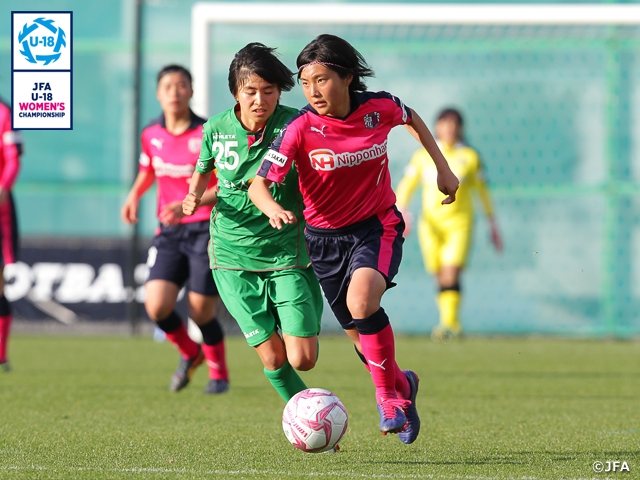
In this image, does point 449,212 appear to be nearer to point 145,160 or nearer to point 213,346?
point 213,346

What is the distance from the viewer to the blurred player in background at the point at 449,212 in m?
11.4

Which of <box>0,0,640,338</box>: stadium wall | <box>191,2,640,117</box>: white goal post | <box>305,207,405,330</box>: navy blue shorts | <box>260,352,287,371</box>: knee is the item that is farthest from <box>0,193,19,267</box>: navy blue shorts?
<box>0,0,640,338</box>: stadium wall

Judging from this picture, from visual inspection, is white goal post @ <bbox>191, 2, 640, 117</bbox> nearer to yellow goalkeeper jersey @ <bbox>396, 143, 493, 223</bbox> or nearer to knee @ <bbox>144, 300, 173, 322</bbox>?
yellow goalkeeper jersey @ <bbox>396, 143, 493, 223</bbox>

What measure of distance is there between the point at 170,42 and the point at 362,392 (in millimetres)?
7214

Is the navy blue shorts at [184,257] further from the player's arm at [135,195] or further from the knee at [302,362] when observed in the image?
the knee at [302,362]

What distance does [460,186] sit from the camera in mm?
11531

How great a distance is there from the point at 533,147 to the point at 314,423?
963 centimetres

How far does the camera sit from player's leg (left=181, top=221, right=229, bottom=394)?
275 inches

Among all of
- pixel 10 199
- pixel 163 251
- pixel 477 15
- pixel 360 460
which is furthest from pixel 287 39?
pixel 360 460

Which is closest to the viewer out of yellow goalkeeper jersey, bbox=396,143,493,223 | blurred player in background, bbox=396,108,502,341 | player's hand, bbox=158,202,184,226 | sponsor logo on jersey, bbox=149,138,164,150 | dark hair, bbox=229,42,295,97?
dark hair, bbox=229,42,295,97

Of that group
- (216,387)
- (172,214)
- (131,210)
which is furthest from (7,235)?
(172,214)

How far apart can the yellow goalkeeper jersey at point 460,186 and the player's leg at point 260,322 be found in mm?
6231

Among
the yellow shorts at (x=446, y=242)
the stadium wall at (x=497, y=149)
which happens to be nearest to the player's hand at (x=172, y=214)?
the yellow shorts at (x=446, y=242)

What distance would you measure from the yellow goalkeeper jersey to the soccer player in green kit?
618 centimetres
